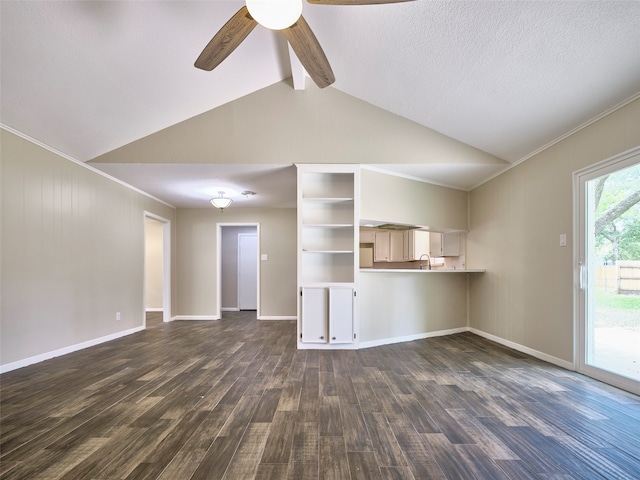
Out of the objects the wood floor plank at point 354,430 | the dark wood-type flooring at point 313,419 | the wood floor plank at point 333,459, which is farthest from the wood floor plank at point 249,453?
Answer: the wood floor plank at point 354,430

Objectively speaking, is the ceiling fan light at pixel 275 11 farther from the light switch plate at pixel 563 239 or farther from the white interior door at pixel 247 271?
the white interior door at pixel 247 271

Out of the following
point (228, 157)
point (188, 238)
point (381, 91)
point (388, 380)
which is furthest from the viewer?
point (188, 238)

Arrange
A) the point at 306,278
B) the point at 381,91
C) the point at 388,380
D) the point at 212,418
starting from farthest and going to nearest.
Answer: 1. the point at 306,278
2. the point at 381,91
3. the point at 388,380
4. the point at 212,418

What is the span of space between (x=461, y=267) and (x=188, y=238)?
5.40 meters

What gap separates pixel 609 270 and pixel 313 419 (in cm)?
293

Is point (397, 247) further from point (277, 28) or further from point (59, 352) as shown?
point (59, 352)

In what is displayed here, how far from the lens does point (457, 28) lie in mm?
2543

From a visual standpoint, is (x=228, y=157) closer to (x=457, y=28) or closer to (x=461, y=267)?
(x=457, y=28)

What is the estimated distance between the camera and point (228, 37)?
78.4 inches

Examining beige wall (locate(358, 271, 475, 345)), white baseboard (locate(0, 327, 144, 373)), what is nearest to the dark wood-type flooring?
white baseboard (locate(0, 327, 144, 373))

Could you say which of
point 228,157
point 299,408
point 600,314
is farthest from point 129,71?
point 600,314

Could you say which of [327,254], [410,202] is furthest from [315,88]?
[327,254]

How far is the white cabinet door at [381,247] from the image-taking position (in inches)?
268

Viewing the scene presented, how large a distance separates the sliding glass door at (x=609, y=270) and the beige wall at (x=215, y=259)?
4.64m
